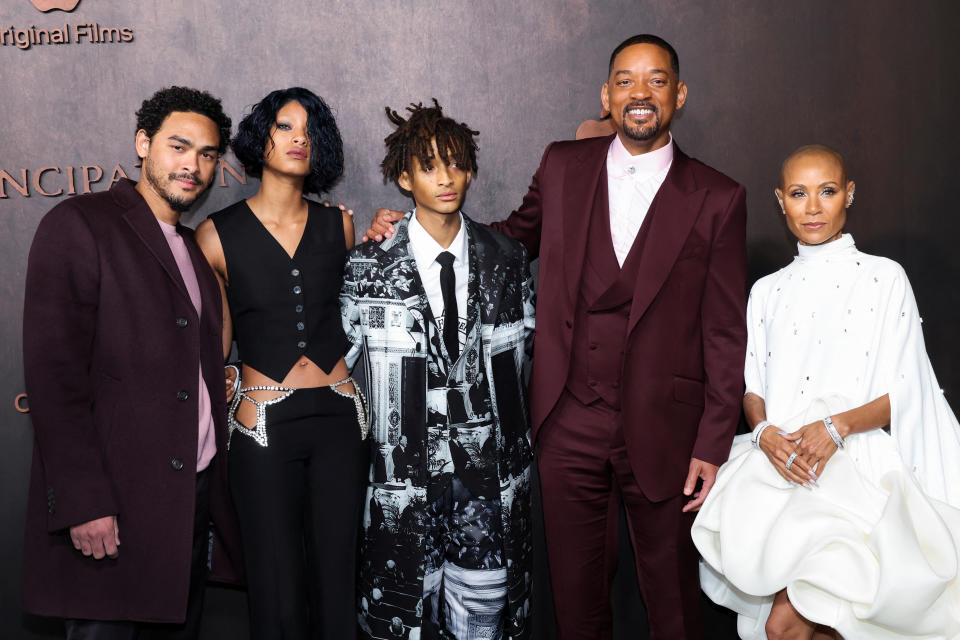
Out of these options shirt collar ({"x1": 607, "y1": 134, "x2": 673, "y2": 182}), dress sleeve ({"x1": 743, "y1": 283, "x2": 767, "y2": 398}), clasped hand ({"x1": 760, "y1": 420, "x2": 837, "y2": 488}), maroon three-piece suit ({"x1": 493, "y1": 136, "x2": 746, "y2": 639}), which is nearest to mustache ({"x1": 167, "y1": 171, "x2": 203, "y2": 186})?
maroon three-piece suit ({"x1": 493, "y1": 136, "x2": 746, "y2": 639})

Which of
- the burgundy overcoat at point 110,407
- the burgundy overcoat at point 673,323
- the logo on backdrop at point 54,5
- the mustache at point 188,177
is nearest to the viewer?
the burgundy overcoat at point 110,407

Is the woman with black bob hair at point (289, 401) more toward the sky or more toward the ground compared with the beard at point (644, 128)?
more toward the ground

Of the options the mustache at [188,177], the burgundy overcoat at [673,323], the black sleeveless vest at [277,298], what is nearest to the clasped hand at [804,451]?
the burgundy overcoat at [673,323]

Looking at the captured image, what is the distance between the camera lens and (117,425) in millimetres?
2270

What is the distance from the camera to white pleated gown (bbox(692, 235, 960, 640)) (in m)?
2.18

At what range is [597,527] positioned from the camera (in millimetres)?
2717

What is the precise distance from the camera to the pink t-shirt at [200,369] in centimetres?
248

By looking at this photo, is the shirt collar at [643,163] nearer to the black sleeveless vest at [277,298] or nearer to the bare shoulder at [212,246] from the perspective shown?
the black sleeveless vest at [277,298]

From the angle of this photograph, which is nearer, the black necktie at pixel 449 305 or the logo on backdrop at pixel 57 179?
the black necktie at pixel 449 305

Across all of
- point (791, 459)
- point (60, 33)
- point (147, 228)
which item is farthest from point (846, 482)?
point (60, 33)

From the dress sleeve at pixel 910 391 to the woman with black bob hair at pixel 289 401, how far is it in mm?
1931

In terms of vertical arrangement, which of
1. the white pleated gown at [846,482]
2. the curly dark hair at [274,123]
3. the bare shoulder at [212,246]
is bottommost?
the white pleated gown at [846,482]

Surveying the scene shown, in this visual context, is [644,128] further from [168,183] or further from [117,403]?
[117,403]

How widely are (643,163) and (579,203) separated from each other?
298 millimetres
